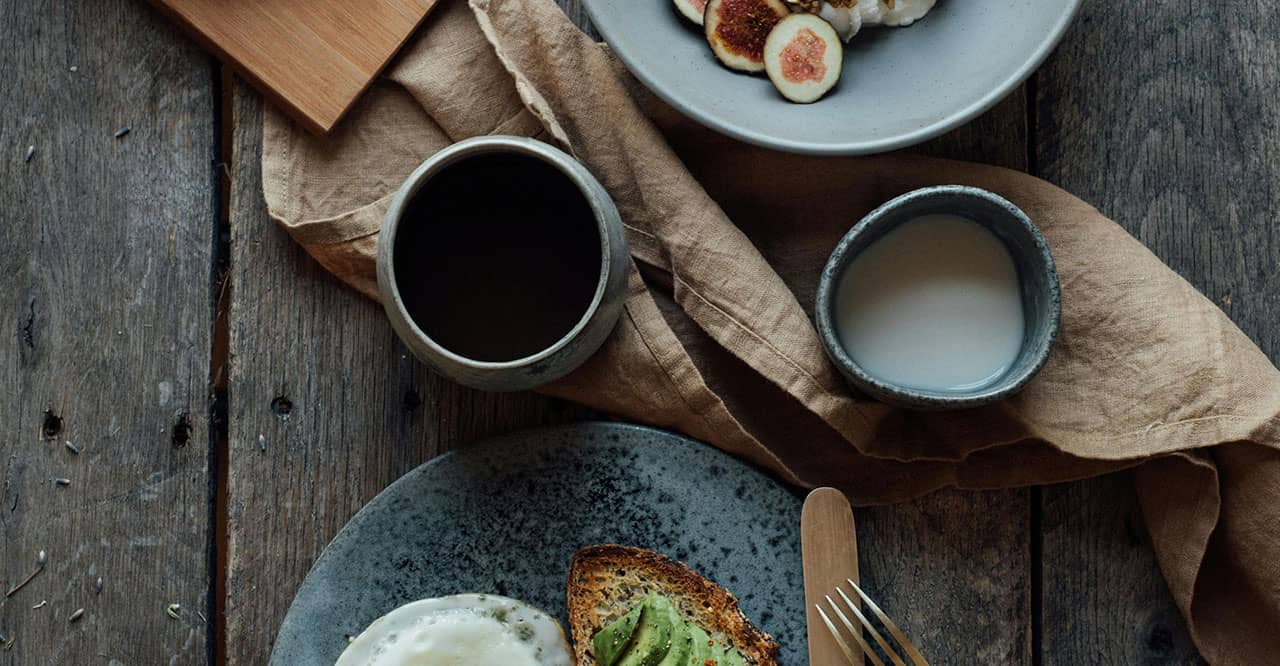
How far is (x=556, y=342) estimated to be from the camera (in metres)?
1.34

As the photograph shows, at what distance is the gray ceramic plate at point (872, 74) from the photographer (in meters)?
1.39

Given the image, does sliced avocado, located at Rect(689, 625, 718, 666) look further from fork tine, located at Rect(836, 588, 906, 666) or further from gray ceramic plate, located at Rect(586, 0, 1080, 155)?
gray ceramic plate, located at Rect(586, 0, 1080, 155)

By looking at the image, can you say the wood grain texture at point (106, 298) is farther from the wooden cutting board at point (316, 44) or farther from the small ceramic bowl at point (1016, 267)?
the small ceramic bowl at point (1016, 267)

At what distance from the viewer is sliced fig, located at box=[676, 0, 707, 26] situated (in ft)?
4.85

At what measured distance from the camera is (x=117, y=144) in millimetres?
1539

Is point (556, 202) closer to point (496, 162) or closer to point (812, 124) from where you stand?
point (496, 162)

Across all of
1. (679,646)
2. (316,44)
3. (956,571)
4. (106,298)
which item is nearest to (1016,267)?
(956,571)

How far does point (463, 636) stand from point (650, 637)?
0.78ft

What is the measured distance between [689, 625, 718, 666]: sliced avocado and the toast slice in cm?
2

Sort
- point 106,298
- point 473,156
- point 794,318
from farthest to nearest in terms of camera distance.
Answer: point 106,298 → point 794,318 → point 473,156

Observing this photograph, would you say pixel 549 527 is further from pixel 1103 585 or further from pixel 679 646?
pixel 1103 585

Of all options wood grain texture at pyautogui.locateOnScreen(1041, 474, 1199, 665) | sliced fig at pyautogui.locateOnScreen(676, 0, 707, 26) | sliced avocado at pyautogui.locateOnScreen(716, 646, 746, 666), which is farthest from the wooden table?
sliced fig at pyautogui.locateOnScreen(676, 0, 707, 26)

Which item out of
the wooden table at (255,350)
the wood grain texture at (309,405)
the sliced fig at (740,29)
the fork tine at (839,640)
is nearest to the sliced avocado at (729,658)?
the fork tine at (839,640)

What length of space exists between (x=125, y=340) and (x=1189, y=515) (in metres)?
1.38
